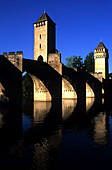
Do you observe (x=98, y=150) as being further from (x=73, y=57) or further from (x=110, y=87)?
(x=73, y=57)

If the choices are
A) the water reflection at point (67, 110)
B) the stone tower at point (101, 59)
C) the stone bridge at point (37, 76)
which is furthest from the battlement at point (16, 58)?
the stone tower at point (101, 59)

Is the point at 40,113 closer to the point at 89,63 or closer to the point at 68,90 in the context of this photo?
the point at 68,90

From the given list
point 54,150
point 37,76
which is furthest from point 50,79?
point 54,150

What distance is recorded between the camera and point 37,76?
90.0ft

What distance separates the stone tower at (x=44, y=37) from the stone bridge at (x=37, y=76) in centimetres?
897

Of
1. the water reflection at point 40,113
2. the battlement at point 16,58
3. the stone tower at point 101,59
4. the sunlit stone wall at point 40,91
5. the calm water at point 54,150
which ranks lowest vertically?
the calm water at point 54,150

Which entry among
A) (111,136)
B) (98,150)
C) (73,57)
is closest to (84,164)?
(98,150)

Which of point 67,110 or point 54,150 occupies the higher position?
point 67,110

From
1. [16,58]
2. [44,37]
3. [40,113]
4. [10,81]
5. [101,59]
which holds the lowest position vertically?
[40,113]

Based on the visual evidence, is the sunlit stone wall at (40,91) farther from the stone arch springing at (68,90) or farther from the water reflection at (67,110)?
the stone arch springing at (68,90)

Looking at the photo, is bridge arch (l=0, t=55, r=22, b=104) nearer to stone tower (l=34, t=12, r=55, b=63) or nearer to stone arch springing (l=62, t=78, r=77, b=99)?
stone arch springing (l=62, t=78, r=77, b=99)

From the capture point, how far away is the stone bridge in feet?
71.2

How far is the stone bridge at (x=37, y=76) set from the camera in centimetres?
2169

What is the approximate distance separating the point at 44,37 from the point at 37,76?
1607 cm
